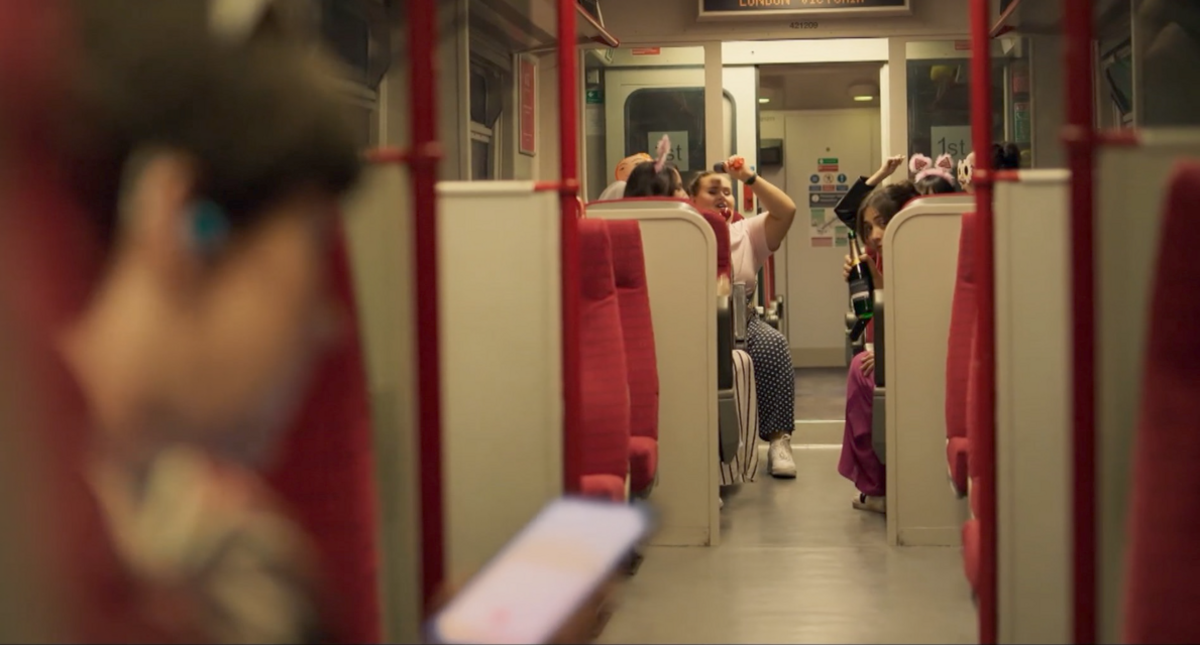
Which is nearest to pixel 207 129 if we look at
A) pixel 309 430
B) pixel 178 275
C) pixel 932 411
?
pixel 178 275

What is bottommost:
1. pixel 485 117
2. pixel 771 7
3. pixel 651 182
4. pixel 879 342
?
pixel 879 342

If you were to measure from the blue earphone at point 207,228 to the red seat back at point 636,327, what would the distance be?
9.41 ft

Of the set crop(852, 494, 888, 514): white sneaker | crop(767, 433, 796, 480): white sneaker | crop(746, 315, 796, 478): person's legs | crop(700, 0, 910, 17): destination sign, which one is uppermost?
crop(700, 0, 910, 17): destination sign

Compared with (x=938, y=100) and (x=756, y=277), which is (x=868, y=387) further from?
(x=938, y=100)

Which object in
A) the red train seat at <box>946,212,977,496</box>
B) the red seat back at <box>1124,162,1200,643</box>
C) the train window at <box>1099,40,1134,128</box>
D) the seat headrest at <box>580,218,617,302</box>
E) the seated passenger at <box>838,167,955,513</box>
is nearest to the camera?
the red seat back at <box>1124,162,1200,643</box>

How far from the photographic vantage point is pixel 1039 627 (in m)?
2.24

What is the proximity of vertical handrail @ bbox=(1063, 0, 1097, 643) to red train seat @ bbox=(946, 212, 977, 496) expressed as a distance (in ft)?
5.95

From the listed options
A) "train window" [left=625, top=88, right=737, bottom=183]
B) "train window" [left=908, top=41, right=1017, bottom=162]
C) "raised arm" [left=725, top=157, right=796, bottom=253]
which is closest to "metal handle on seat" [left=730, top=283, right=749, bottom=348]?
"raised arm" [left=725, top=157, right=796, bottom=253]

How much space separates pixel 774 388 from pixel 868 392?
79 centimetres

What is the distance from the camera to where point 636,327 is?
385 centimetres

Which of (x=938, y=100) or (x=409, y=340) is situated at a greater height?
(x=938, y=100)

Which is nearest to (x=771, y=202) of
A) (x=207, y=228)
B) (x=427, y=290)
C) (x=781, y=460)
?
(x=781, y=460)

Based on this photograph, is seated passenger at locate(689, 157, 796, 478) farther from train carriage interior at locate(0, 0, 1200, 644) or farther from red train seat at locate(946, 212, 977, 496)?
train carriage interior at locate(0, 0, 1200, 644)

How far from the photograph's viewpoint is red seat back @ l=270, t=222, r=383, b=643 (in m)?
1.04
